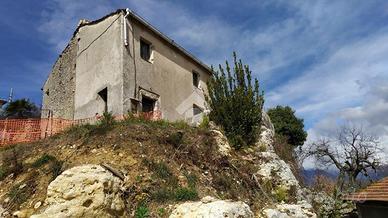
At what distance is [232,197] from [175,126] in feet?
13.1

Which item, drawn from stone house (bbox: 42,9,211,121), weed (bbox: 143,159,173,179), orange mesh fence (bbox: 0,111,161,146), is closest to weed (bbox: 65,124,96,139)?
orange mesh fence (bbox: 0,111,161,146)

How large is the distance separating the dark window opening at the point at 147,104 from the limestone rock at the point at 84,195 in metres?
7.86

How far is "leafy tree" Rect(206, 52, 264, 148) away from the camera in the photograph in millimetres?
13406

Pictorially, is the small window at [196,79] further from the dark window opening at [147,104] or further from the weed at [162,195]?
the weed at [162,195]

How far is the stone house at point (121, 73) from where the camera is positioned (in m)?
15.2

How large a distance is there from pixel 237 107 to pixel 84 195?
760cm

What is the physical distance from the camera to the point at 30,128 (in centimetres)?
1503

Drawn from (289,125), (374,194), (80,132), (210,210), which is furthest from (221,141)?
(289,125)

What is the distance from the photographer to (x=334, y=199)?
12859 mm

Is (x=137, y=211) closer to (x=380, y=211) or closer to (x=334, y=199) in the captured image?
(x=334, y=199)

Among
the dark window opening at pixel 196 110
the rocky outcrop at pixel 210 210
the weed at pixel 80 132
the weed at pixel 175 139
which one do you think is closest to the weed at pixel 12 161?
the weed at pixel 80 132

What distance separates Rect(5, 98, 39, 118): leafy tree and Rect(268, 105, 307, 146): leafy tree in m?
17.5

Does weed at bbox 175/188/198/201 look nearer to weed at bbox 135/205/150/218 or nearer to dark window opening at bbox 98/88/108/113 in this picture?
weed at bbox 135/205/150/218

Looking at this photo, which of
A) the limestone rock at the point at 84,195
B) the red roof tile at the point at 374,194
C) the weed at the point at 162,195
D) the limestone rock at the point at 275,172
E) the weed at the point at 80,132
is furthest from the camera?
the red roof tile at the point at 374,194
